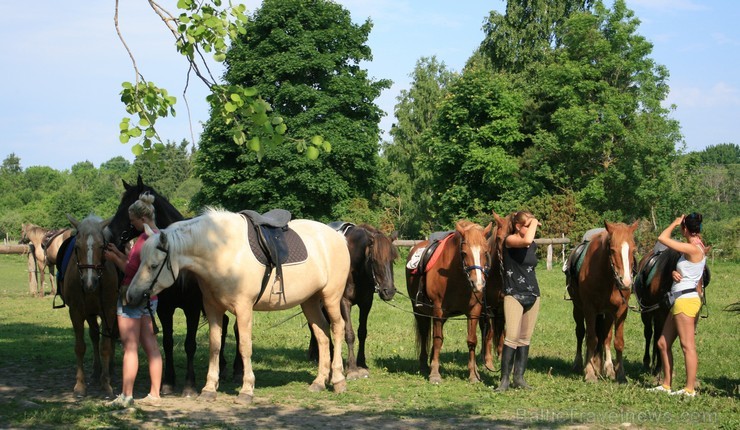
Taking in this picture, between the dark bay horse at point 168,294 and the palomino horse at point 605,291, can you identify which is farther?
the palomino horse at point 605,291

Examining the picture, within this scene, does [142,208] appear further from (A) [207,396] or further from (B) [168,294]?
(A) [207,396]

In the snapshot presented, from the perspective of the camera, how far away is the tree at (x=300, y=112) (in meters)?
37.8

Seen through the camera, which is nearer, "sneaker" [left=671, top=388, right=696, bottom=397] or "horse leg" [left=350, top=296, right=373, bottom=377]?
"sneaker" [left=671, top=388, right=696, bottom=397]

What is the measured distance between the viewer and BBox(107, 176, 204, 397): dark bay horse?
8472mm

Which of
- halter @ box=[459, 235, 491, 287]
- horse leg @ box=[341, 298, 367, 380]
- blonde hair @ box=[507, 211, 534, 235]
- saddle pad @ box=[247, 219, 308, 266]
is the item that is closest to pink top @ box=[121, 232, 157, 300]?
saddle pad @ box=[247, 219, 308, 266]

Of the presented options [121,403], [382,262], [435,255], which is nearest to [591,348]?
[435,255]

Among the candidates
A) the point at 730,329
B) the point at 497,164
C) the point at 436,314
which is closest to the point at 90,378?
the point at 436,314

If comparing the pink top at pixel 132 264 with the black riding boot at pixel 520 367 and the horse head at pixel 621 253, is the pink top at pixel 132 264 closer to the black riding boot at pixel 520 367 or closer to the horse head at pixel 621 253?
the black riding boot at pixel 520 367

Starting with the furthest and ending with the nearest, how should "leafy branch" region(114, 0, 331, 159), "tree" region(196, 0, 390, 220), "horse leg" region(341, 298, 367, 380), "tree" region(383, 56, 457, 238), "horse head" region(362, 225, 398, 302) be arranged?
"tree" region(383, 56, 457, 238) < "tree" region(196, 0, 390, 220) < "horse leg" region(341, 298, 367, 380) < "horse head" region(362, 225, 398, 302) < "leafy branch" region(114, 0, 331, 159)

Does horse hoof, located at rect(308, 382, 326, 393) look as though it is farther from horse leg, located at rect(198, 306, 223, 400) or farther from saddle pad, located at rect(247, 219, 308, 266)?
saddle pad, located at rect(247, 219, 308, 266)

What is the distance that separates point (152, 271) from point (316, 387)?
8.92ft

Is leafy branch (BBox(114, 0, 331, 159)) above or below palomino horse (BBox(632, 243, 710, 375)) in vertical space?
above

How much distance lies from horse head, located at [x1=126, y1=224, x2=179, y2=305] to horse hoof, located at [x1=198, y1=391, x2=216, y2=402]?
1.47 m

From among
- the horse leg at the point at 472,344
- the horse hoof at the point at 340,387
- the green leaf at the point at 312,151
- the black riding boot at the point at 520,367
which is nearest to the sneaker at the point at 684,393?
the black riding boot at the point at 520,367
